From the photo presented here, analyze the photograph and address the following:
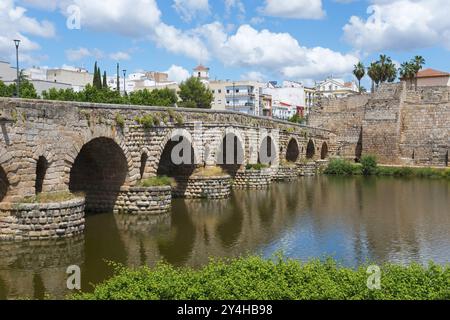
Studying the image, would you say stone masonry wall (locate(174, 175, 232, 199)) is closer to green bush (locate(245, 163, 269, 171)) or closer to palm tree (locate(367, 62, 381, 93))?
green bush (locate(245, 163, 269, 171))

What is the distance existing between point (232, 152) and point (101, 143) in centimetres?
1192

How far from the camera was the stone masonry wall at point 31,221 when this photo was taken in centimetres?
1758

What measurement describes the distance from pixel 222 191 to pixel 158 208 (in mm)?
5934

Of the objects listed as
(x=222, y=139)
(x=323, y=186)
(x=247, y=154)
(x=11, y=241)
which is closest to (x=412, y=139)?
(x=323, y=186)

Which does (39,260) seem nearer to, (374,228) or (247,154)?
(374,228)

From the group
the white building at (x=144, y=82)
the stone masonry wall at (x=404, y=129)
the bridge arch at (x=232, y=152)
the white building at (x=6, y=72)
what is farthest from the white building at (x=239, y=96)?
the bridge arch at (x=232, y=152)

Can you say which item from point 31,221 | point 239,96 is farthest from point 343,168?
point 239,96

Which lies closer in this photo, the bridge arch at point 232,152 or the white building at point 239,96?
the bridge arch at point 232,152

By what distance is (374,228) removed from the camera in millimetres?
21547

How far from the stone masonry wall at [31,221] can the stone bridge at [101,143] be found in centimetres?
50

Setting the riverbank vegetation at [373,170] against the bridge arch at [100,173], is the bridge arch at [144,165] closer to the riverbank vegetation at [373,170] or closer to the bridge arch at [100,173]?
the bridge arch at [100,173]

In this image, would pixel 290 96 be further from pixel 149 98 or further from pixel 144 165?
pixel 144 165

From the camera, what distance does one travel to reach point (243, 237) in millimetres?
19938

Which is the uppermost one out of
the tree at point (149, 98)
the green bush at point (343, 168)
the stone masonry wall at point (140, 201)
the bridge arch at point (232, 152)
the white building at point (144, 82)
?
the white building at point (144, 82)
